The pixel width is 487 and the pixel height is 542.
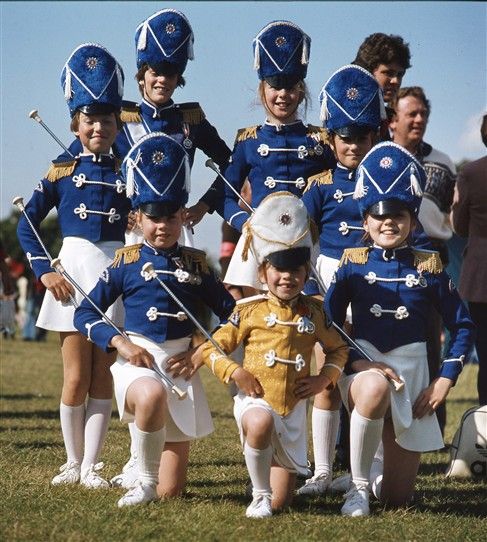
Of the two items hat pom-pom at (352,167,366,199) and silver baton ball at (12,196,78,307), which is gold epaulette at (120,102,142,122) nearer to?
silver baton ball at (12,196,78,307)

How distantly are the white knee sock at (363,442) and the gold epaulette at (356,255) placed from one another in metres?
0.74

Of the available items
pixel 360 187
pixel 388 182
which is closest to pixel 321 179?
pixel 360 187

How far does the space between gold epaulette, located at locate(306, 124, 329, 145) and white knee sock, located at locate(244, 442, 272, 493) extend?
1.98 m

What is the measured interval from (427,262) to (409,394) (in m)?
0.65

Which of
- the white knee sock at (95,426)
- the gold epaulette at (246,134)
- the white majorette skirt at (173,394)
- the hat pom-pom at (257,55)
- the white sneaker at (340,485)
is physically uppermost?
the hat pom-pom at (257,55)

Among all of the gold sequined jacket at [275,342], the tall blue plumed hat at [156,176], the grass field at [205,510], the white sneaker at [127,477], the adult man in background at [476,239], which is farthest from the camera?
Answer: the adult man in background at [476,239]

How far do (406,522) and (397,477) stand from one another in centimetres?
43

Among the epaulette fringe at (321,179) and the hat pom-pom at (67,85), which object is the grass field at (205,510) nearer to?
the epaulette fringe at (321,179)

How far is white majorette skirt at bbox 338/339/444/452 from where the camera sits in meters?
5.61

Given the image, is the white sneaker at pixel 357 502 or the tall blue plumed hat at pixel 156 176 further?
the tall blue plumed hat at pixel 156 176

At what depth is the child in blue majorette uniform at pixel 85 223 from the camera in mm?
6262

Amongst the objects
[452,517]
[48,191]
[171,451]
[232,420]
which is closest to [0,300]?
[232,420]

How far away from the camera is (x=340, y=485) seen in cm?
626

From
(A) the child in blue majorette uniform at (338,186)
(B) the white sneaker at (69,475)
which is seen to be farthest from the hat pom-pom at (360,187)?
(B) the white sneaker at (69,475)
